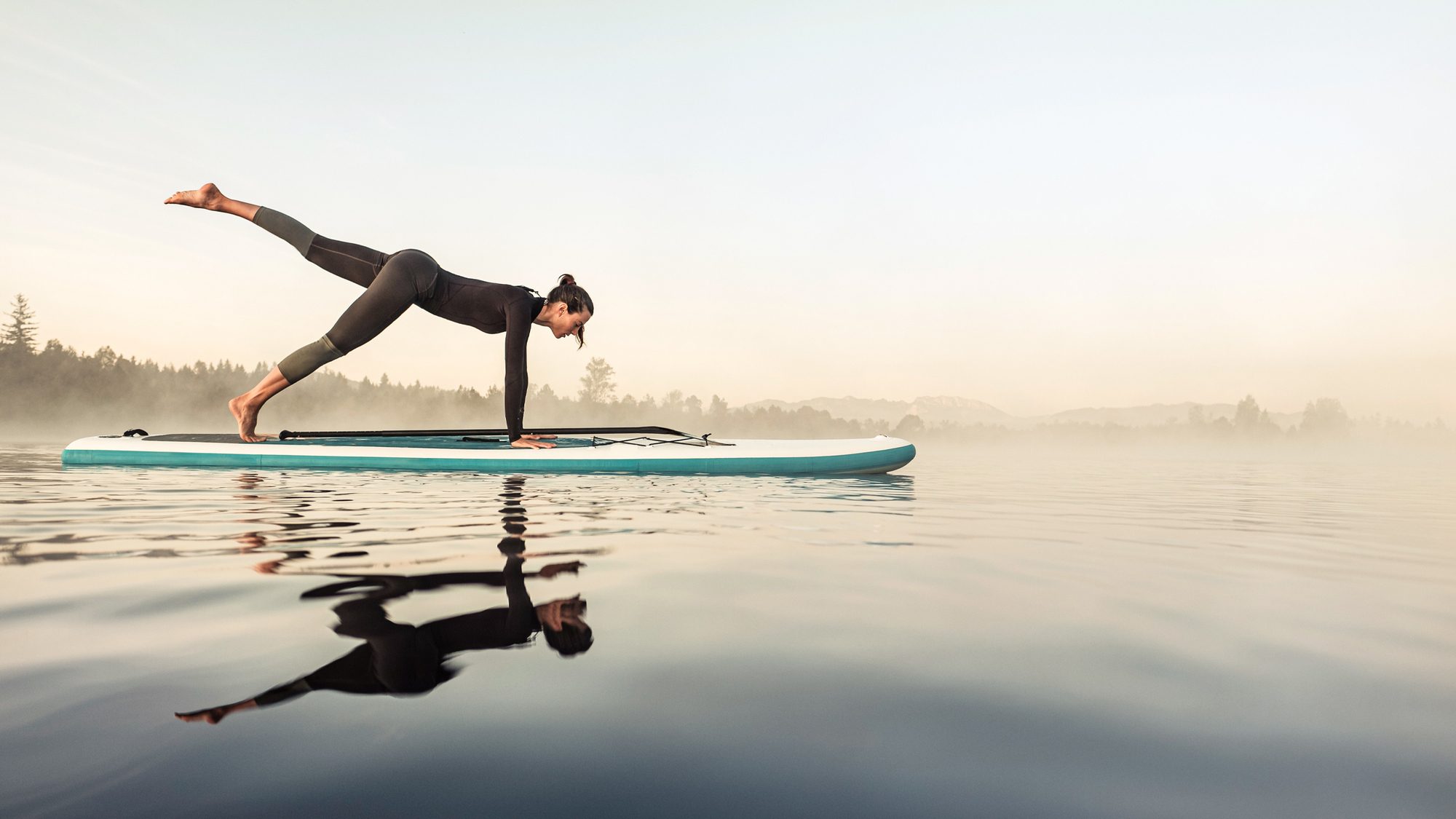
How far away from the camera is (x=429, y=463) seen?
7227 millimetres

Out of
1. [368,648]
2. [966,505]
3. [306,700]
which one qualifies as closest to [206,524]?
[368,648]

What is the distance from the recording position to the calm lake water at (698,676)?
0.98 metres

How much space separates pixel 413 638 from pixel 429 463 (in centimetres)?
606

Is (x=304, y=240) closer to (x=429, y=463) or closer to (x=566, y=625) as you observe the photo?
(x=429, y=463)

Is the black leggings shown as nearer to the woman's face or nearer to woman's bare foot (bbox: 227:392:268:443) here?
woman's bare foot (bbox: 227:392:268:443)

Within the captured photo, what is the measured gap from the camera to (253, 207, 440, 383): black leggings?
259 inches

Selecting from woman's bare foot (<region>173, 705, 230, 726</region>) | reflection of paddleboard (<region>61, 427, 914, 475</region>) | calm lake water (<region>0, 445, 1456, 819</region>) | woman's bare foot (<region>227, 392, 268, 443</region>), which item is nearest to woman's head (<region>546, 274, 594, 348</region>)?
reflection of paddleboard (<region>61, 427, 914, 475</region>)

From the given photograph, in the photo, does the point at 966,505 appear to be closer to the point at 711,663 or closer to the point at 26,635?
the point at 711,663

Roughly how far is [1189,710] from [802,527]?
2632 millimetres

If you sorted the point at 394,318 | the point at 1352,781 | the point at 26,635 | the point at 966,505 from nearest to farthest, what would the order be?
1. the point at 1352,781
2. the point at 26,635
3. the point at 966,505
4. the point at 394,318

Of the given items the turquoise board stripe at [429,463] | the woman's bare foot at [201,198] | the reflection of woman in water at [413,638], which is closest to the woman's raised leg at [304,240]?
the woman's bare foot at [201,198]

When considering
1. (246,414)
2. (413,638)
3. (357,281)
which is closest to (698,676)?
(413,638)

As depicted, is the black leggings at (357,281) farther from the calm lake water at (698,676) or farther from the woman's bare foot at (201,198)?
the calm lake water at (698,676)

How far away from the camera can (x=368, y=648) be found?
60.1 inches
